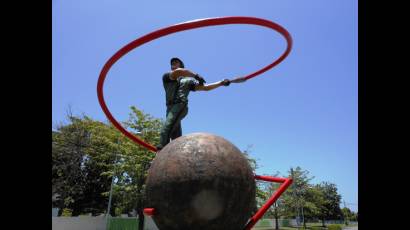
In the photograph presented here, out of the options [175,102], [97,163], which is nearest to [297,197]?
[97,163]

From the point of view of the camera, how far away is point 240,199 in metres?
4.98

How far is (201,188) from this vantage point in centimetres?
480

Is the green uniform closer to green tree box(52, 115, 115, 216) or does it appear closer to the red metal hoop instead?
the red metal hoop

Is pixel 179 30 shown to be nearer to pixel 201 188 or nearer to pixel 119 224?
pixel 201 188

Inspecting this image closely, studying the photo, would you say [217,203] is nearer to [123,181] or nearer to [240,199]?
[240,199]

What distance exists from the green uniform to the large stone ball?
1.38m

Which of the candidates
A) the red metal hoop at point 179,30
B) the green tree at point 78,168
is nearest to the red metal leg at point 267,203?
the red metal hoop at point 179,30

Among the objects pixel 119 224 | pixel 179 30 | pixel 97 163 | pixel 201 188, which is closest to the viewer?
pixel 201 188

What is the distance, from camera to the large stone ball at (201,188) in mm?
4801

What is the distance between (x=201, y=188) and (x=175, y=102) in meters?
2.44

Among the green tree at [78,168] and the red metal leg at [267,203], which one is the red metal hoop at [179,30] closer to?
the red metal leg at [267,203]
